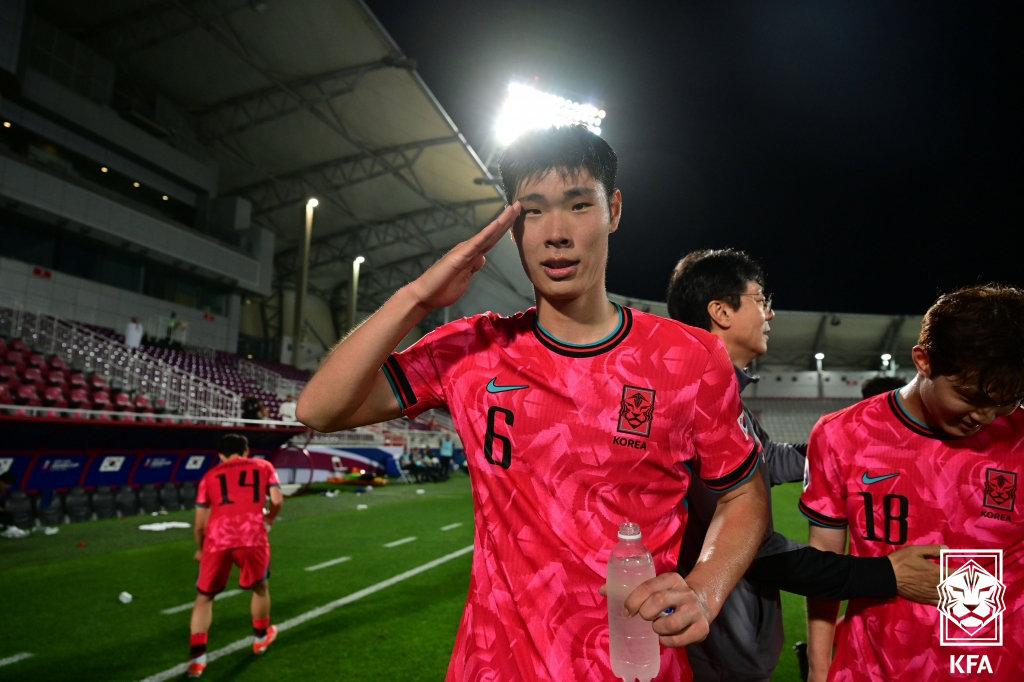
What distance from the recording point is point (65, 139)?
24969 mm

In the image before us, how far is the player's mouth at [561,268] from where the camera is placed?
5.82 feet

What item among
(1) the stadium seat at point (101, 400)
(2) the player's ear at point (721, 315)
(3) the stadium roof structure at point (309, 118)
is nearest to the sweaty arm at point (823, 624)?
(2) the player's ear at point (721, 315)

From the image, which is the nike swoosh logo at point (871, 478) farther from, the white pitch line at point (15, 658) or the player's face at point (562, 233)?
the white pitch line at point (15, 658)

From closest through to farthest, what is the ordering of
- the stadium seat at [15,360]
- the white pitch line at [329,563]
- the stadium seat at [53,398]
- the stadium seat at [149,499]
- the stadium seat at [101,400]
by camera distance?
the white pitch line at [329,563]
the stadium seat at [53,398]
the stadium seat at [149,499]
the stadium seat at [15,360]
the stadium seat at [101,400]

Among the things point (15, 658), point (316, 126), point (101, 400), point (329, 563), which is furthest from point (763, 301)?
point (316, 126)

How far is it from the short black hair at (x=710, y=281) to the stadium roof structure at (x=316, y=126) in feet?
73.2

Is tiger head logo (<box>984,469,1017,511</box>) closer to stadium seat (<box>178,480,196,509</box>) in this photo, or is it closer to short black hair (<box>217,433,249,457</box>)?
short black hair (<box>217,433,249,457</box>)

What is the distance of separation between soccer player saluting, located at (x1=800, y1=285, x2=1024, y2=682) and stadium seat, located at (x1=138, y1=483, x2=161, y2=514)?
50.2 ft

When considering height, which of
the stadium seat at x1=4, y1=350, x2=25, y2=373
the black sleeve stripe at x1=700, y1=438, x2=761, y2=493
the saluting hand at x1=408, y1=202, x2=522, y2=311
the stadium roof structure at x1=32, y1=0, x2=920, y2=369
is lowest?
the black sleeve stripe at x1=700, y1=438, x2=761, y2=493

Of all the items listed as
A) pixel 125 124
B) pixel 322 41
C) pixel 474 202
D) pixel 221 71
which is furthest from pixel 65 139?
pixel 474 202

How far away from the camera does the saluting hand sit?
166 centimetres

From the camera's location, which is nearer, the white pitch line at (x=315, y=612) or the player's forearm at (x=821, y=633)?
the player's forearm at (x=821, y=633)

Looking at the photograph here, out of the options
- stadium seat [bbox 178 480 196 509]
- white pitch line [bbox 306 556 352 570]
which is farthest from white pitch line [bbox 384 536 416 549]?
stadium seat [bbox 178 480 196 509]

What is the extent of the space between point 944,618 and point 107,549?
11.6 metres
